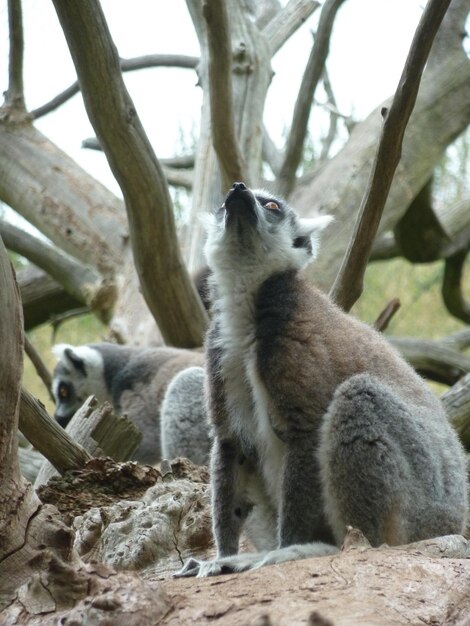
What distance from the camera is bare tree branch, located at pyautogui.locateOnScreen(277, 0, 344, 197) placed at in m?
8.76

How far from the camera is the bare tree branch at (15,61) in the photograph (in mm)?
7142

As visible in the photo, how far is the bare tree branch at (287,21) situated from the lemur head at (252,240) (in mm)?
5357

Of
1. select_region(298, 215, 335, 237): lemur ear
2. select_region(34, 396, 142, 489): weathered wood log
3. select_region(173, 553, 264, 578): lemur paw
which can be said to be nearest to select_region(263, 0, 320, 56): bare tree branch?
select_region(298, 215, 335, 237): lemur ear

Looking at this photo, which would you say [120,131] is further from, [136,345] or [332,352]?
[136,345]

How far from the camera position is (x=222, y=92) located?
25.1 ft

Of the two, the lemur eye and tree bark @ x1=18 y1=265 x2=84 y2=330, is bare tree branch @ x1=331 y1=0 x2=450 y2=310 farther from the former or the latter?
tree bark @ x1=18 y1=265 x2=84 y2=330

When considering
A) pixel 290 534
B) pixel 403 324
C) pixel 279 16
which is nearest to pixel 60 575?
pixel 290 534

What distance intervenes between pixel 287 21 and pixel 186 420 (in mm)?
5111

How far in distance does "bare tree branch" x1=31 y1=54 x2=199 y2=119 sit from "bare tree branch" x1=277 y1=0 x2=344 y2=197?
2.63m

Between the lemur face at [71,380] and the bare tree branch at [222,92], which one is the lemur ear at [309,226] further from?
the lemur face at [71,380]

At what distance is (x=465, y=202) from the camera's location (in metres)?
11.4

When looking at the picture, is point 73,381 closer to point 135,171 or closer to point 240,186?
point 135,171

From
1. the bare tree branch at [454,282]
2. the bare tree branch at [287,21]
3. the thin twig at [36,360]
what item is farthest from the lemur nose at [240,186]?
the bare tree branch at [454,282]

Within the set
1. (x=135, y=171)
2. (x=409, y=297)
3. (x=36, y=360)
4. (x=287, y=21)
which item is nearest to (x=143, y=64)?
(x=287, y=21)
